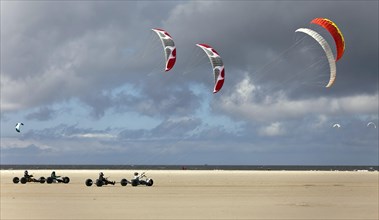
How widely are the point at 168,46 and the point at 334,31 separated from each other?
9.52m

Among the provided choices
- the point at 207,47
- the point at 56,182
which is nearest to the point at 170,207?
the point at 207,47

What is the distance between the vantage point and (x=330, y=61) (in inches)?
1184

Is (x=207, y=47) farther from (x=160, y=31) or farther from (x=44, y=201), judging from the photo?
(x=44, y=201)

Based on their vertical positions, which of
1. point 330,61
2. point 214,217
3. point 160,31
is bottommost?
point 214,217

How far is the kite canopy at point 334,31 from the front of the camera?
28381 millimetres

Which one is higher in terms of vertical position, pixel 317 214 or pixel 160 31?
pixel 160 31

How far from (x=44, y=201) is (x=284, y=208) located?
12.2m

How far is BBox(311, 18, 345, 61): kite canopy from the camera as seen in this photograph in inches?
1117

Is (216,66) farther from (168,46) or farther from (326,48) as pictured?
(326,48)

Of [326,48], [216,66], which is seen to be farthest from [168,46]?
[326,48]

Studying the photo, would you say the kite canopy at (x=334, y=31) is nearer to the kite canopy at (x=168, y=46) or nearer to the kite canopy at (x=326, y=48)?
the kite canopy at (x=326, y=48)

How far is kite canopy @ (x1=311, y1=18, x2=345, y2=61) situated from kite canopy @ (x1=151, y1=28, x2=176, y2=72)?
8.49m

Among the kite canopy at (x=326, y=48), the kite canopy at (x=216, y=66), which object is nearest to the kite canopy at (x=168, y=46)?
the kite canopy at (x=216, y=66)

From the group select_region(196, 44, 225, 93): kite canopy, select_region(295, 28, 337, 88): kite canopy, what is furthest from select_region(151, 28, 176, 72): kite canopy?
select_region(295, 28, 337, 88): kite canopy
